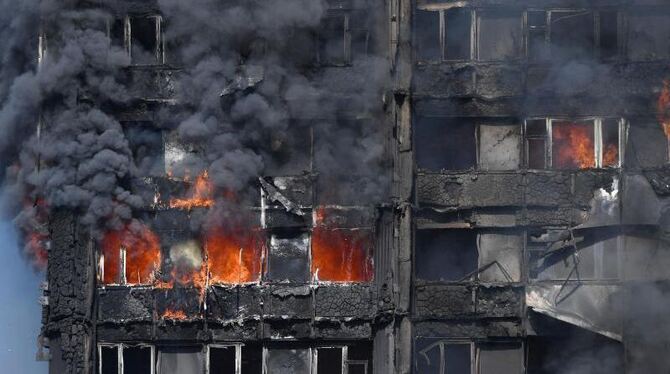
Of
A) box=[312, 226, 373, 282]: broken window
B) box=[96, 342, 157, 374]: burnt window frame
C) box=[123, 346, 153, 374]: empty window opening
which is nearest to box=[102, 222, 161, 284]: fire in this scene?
box=[96, 342, 157, 374]: burnt window frame

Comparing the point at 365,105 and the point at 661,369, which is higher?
the point at 365,105

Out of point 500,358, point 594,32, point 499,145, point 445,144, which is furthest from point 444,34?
point 500,358

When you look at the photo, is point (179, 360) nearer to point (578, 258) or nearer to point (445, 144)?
point (445, 144)

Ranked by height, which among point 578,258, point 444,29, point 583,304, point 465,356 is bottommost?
point 465,356

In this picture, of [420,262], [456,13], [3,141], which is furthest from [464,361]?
[3,141]

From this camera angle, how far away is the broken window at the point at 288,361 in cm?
2266

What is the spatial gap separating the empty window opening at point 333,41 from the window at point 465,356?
269 inches

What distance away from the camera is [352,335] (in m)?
22.5

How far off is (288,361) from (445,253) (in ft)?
14.6

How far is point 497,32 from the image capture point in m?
22.9

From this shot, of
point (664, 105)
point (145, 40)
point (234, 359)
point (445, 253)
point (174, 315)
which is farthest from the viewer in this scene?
point (145, 40)

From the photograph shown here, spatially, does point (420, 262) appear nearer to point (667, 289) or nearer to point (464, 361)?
point (464, 361)

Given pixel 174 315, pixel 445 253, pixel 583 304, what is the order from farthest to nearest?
pixel 445 253 → pixel 174 315 → pixel 583 304

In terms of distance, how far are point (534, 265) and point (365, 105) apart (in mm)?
5373
